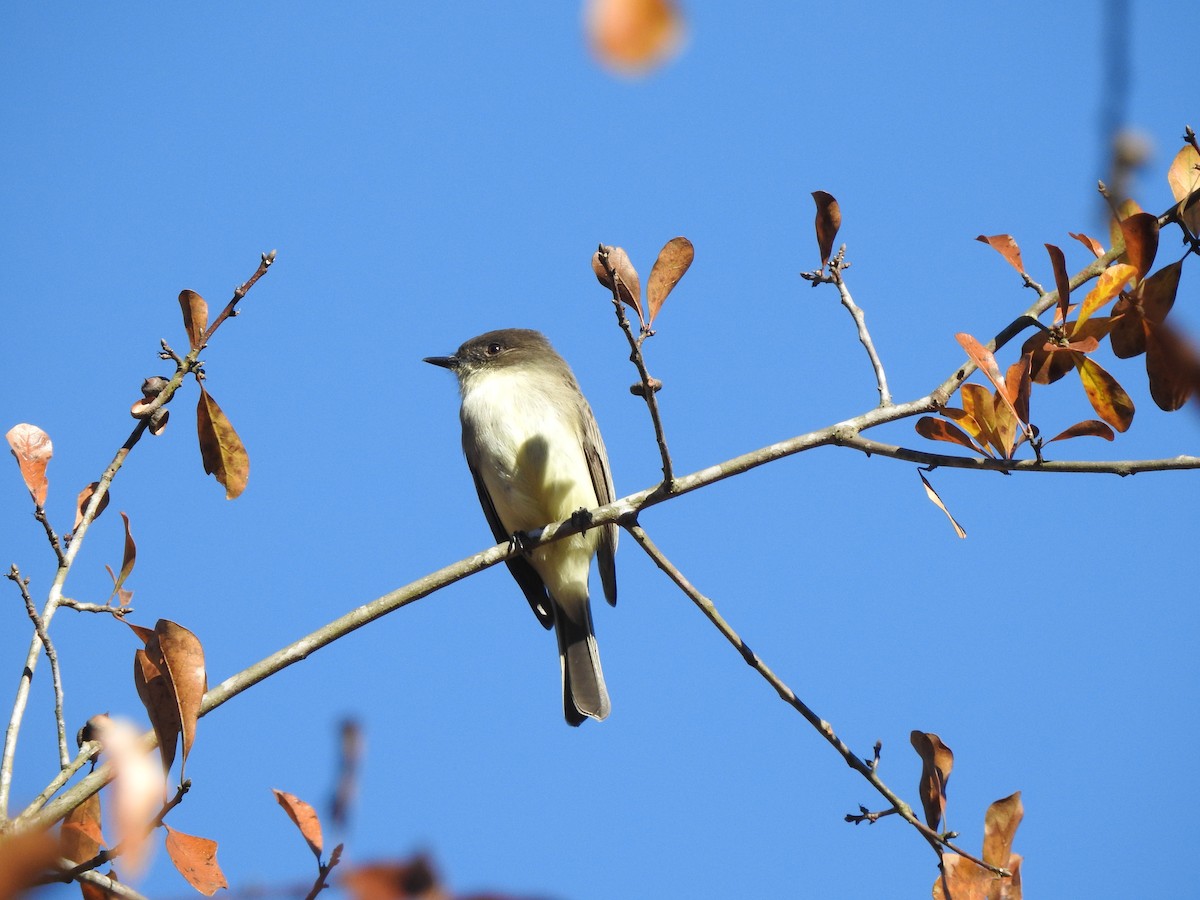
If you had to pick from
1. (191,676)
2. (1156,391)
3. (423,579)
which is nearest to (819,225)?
(1156,391)

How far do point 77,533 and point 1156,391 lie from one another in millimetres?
2988

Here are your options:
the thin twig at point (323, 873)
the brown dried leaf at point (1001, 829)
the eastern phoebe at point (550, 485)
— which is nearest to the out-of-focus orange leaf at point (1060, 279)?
the brown dried leaf at point (1001, 829)

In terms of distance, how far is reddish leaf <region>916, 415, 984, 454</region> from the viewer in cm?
323

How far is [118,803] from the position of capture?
1.47m

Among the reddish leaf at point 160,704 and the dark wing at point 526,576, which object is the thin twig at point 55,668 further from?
the dark wing at point 526,576

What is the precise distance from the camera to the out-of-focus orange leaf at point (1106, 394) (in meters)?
3.12

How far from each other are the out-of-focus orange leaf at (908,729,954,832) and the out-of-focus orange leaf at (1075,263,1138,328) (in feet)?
4.30

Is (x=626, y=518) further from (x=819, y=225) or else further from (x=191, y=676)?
(x=191, y=676)

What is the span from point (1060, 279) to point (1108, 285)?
0.13m

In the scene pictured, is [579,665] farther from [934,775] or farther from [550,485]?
[934,775]

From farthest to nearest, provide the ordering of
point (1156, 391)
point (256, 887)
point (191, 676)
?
point (1156, 391) → point (191, 676) → point (256, 887)

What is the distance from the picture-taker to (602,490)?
251 inches

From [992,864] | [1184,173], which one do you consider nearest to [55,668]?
[992,864]

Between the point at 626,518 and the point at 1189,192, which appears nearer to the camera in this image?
→ the point at 1189,192
